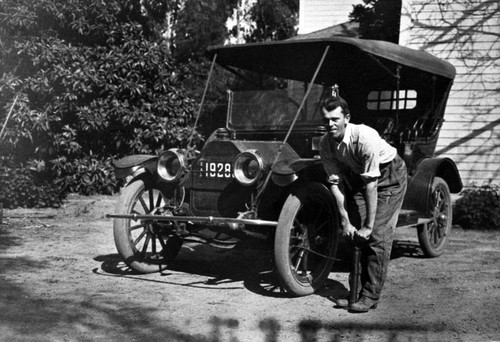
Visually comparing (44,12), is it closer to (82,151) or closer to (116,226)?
(82,151)

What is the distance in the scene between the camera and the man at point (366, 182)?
4570 mm

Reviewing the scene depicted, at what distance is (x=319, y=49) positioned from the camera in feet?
19.5

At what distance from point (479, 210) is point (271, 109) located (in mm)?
4320

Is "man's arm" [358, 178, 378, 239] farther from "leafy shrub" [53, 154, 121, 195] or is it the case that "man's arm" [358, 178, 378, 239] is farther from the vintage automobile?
"leafy shrub" [53, 154, 121, 195]

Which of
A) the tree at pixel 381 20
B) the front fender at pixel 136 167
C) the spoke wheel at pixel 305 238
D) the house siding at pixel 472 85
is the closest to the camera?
the spoke wheel at pixel 305 238

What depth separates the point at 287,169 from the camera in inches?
197

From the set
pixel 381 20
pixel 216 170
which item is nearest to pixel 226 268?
pixel 216 170

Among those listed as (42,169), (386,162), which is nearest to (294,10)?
(42,169)

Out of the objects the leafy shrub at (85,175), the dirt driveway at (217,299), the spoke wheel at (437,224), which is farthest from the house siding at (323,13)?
the dirt driveway at (217,299)

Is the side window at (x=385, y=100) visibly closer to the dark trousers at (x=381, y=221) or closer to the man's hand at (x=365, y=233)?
the dark trousers at (x=381, y=221)

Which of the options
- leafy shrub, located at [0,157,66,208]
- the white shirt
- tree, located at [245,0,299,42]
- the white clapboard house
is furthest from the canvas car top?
tree, located at [245,0,299,42]

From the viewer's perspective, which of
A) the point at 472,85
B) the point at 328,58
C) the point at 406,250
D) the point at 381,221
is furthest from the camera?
the point at 472,85

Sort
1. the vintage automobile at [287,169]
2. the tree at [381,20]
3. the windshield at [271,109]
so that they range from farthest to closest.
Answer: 1. the tree at [381,20]
2. the windshield at [271,109]
3. the vintage automobile at [287,169]

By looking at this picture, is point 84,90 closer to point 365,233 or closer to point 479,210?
point 479,210
